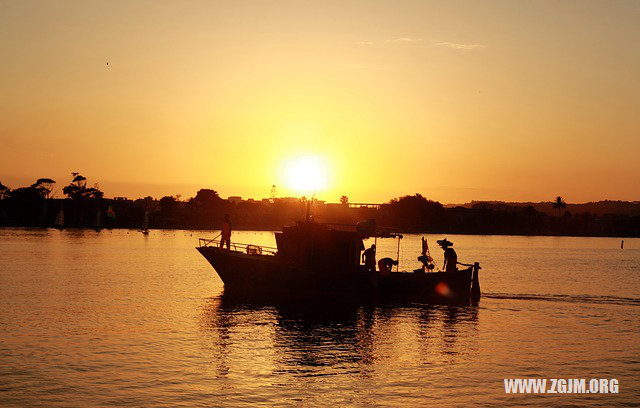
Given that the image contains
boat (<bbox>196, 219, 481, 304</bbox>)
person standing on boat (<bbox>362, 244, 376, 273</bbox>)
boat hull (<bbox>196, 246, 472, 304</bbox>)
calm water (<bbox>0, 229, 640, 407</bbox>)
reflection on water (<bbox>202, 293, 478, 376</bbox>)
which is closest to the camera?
calm water (<bbox>0, 229, 640, 407</bbox>)

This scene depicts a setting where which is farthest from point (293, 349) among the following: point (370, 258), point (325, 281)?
point (370, 258)

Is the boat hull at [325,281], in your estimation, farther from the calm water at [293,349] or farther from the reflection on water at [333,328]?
the calm water at [293,349]

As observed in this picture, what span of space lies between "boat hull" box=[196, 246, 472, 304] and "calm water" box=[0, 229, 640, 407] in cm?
124

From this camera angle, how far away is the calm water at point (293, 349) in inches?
884

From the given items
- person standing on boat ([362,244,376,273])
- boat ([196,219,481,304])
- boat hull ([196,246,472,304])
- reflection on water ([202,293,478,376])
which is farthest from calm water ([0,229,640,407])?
person standing on boat ([362,244,376,273])

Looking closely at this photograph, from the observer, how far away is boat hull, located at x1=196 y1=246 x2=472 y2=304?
45062 mm

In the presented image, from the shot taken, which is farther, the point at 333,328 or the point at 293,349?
the point at 333,328

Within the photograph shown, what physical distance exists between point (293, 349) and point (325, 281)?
51.1ft

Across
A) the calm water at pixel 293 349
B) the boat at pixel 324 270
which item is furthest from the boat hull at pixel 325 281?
the calm water at pixel 293 349

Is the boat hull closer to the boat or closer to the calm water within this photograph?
the boat

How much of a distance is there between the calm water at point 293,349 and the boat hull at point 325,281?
124cm

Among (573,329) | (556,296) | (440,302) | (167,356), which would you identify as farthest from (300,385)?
(556,296)

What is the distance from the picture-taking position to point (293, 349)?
96.8 feet

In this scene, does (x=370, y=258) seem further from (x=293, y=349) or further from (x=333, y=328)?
(x=293, y=349)
